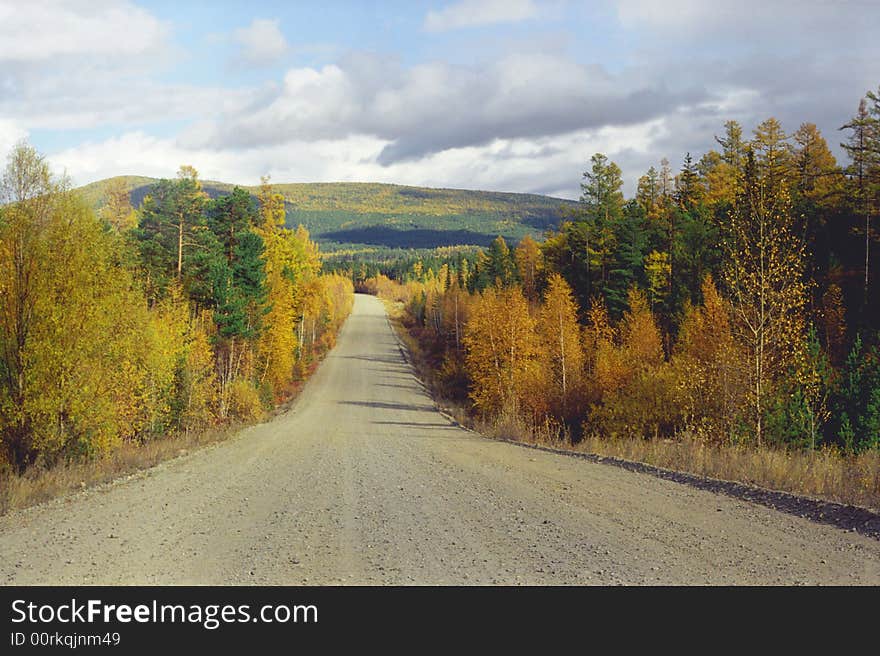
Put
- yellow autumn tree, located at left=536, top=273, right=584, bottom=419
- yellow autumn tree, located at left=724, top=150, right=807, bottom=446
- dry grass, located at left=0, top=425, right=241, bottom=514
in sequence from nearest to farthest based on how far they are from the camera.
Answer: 1. dry grass, located at left=0, top=425, right=241, bottom=514
2. yellow autumn tree, located at left=724, top=150, right=807, bottom=446
3. yellow autumn tree, located at left=536, top=273, right=584, bottom=419

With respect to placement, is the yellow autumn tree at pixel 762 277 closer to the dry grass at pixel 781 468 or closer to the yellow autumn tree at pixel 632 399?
the dry grass at pixel 781 468

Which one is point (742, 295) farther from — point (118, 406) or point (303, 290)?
point (303, 290)

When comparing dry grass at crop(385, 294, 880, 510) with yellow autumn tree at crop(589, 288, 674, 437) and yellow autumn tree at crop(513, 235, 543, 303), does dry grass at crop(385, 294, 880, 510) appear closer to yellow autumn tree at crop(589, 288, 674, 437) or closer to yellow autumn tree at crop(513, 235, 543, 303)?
yellow autumn tree at crop(589, 288, 674, 437)

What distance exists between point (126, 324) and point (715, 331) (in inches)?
950

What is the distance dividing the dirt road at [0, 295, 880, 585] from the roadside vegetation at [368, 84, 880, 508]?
245 centimetres

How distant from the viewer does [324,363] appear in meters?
71.9

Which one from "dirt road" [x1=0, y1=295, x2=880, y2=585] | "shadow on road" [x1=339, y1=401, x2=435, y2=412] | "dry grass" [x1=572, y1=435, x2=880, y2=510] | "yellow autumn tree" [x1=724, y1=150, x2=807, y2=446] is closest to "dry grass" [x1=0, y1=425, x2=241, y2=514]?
"dirt road" [x1=0, y1=295, x2=880, y2=585]

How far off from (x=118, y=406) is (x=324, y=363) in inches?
1855

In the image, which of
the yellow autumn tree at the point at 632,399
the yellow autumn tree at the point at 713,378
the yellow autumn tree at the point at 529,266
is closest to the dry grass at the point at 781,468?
the yellow autumn tree at the point at 713,378

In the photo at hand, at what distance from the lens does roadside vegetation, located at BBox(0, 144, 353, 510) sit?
19.6m

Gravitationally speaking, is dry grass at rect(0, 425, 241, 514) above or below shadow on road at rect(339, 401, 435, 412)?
above

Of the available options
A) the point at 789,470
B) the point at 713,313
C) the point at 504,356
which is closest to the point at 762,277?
the point at 789,470

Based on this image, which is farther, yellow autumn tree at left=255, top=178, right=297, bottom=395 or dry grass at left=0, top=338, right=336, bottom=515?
yellow autumn tree at left=255, top=178, right=297, bottom=395
